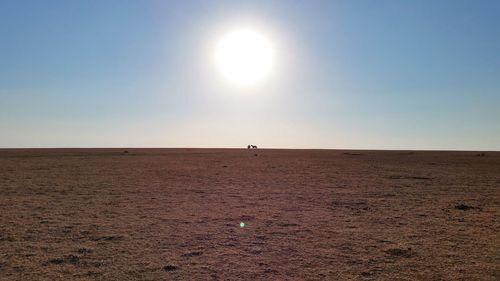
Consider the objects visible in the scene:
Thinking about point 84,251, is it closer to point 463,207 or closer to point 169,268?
point 169,268

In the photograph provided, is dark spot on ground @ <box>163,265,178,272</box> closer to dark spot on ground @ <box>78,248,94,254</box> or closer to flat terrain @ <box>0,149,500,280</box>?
flat terrain @ <box>0,149,500,280</box>

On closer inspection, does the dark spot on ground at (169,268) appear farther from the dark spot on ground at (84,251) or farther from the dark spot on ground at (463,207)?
the dark spot on ground at (463,207)

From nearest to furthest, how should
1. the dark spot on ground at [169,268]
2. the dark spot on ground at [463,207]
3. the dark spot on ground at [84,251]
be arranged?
the dark spot on ground at [169,268]
the dark spot on ground at [84,251]
the dark spot on ground at [463,207]

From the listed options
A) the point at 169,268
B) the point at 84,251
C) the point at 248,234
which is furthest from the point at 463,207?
the point at 84,251

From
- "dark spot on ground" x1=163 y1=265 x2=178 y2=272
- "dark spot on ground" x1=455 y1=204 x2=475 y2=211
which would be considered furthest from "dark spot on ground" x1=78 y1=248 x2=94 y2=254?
"dark spot on ground" x1=455 y1=204 x2=475 y2=211

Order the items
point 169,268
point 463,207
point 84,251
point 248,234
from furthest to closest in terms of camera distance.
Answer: point 463,207
point 248,234
point 84,251
point 169,268

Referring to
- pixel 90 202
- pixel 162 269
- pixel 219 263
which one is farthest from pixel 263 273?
pixel 90 202

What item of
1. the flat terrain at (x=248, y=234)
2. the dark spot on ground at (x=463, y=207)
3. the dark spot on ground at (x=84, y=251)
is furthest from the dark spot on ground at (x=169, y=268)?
the dark spot on ground at (x=463, y=207)

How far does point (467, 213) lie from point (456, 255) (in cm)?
532

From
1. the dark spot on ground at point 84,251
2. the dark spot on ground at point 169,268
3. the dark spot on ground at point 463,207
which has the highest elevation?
the dark spot on ground at point 463,207

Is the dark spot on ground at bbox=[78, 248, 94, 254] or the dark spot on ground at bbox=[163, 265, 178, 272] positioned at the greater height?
the dark spot on ground at bbox=[78, 248, 94, 254]

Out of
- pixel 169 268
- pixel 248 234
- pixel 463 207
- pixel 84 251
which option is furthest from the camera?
pixel 463 207

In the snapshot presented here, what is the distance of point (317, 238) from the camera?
9539 mm

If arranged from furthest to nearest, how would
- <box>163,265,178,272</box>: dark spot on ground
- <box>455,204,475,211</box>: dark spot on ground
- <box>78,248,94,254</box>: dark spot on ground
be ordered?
1. <box>455,204,475,211</box>: dark spot on ground
2. <box>78,248,94,254</box>: dark spot on ground
3. <box>163,265,178,272</box>: dark spot on ground
